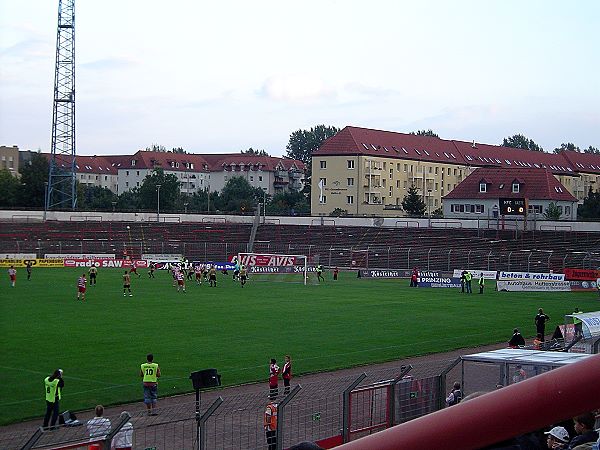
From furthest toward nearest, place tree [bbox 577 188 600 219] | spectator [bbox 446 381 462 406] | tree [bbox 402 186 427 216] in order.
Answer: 1. tree [bbox 402 186 427 216]
2. tree [bbox 577 188 600 219]
3. spectator [bbox 446 381 462 406]

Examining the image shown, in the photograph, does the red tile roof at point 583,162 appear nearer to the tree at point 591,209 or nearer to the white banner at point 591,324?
the tree at point 591,209

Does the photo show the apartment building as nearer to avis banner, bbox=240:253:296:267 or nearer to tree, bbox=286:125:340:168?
avis banner, bbox=240:253:296:267

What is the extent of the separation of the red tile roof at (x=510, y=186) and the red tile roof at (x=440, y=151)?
17.1 meters

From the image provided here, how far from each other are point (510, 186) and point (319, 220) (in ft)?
74.9

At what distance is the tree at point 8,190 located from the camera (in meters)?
97.3

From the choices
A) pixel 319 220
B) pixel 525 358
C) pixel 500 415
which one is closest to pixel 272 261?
pixel 319 220

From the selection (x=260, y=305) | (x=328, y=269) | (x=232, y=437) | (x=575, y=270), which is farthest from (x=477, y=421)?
(x=328, y=269)

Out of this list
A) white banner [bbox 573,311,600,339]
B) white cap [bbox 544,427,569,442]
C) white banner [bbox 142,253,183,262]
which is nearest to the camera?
white cap [bbox 544,427,569,442]

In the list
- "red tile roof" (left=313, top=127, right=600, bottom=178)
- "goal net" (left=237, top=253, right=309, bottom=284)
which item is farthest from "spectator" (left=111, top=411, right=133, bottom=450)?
"red tile roof" (left=313, top=127, right=600, bottom=178)

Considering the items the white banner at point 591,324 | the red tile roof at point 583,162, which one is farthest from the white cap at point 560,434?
the red tile roof at point 583,162

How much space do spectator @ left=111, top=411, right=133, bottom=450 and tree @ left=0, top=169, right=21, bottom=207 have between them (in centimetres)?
8961

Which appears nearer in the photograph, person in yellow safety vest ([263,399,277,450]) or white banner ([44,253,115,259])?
person in yellow safety vest ([263,399,277,450])

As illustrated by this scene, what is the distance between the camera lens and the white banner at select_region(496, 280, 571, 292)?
57219 millimetres

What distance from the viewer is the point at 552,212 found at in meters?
91.9
